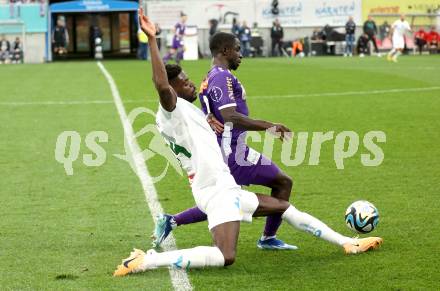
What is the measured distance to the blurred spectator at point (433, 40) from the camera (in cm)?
Result: 4779

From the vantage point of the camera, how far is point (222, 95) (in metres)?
7.57

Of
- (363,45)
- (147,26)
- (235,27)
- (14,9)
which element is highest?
(14,9)

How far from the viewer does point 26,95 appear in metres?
24.1

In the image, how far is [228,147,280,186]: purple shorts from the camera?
7.81 metres

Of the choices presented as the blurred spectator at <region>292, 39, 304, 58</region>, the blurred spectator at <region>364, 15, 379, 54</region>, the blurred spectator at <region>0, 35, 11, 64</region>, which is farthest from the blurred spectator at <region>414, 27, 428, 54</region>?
the blurred spectator at <region>0, 35, 11, 64</region>

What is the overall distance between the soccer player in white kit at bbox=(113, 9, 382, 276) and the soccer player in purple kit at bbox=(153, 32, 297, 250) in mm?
350

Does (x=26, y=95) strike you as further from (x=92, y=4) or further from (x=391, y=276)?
(x=92, y=4)

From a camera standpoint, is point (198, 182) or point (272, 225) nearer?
point (198, 182)

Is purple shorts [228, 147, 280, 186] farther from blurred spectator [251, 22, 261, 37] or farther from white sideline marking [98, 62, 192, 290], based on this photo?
blurred spectator [251, 22, 261, 37]

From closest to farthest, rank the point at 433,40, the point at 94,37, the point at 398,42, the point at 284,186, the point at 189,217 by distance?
the point at 284,186
the point at 189,217
the point at 398,42
the point at 433,40
the point at 94,37

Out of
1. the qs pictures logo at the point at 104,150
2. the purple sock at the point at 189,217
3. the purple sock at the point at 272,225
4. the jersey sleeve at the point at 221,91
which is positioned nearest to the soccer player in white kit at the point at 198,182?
the jersey sleeve at the point at 221,91

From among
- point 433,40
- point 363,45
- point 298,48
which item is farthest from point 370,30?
point 298,48

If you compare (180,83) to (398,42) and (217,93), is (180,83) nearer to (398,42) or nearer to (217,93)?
(217,93)

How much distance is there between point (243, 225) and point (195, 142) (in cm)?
198
